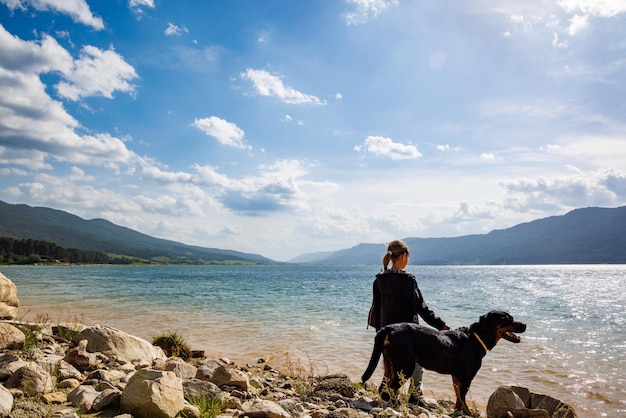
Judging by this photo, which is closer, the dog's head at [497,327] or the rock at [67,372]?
Answer: the rock at [67,372]

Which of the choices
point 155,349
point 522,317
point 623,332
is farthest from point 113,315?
point 623,332

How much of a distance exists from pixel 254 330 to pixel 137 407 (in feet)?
39.6

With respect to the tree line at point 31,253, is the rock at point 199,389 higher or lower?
higher

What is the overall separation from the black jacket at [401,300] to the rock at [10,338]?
21.4 ft

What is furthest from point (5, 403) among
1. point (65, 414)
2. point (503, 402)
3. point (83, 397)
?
point (503, 402)

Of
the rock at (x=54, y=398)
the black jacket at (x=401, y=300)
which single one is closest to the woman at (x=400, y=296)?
the black jacket at (x=401, y=300)

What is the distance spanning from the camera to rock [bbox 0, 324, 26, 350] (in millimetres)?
6910

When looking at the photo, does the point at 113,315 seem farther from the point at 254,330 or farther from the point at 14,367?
the point at 14,367

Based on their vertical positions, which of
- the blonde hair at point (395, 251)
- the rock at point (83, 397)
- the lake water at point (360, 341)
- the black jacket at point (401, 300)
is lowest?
the lake water at point (360, 341)

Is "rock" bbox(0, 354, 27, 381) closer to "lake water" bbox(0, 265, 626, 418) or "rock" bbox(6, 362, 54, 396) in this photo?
"rock" bbox(6, 362, 54, 396)

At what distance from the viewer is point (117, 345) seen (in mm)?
7789

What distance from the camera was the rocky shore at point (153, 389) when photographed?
4172 mm

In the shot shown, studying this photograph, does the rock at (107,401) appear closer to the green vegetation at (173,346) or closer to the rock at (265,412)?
the rock at (265,412)

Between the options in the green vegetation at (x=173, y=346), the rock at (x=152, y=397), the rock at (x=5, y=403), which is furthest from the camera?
the green vegetation at (x=173, y=346)
